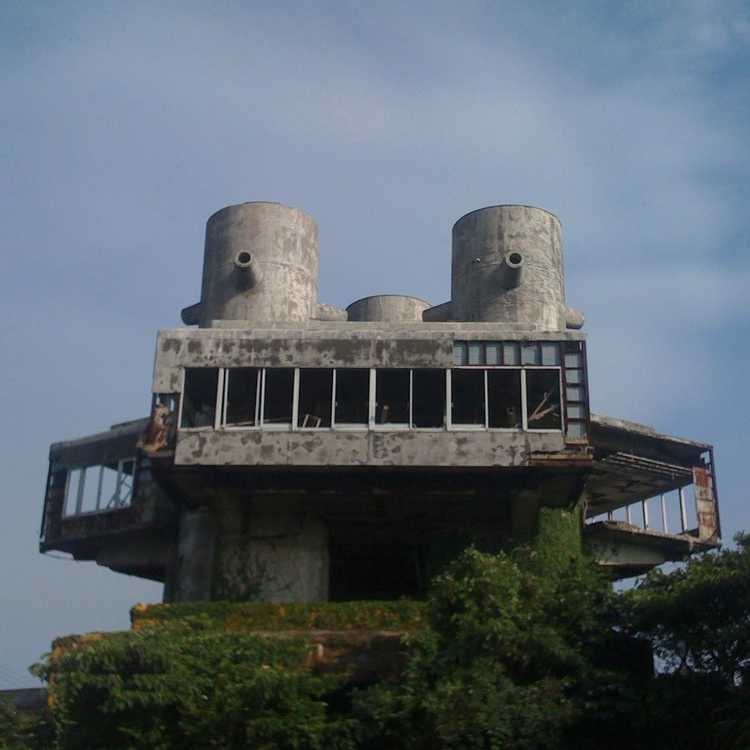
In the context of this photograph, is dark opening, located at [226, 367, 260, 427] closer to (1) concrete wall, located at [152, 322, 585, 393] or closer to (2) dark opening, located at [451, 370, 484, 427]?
(1) concrete wall, located at [152, 322, 585, 393]

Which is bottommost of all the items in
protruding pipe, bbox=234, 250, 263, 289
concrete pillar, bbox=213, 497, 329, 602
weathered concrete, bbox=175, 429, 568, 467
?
concrete pillar, bbox=213, 497, 329, 602

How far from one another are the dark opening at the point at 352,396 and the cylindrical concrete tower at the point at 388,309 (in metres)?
17.4

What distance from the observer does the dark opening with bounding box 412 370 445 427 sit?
34281 millimetres

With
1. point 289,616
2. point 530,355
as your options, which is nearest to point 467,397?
point 530,355

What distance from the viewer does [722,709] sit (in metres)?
23.8

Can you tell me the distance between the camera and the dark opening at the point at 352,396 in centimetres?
3438

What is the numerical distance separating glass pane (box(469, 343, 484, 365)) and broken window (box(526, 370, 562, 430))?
1.37 metres

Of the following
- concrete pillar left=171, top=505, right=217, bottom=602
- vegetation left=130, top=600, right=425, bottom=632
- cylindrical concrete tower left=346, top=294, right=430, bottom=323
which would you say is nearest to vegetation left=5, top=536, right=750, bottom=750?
vegetation left=130, top=600, right=425, bottom=632

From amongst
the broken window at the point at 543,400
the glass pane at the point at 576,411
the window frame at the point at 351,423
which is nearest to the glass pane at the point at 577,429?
the glass pane at the point at 576,411

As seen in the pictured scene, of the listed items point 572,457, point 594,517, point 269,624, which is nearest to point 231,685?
point 269,624

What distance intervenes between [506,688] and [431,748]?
1.92 m

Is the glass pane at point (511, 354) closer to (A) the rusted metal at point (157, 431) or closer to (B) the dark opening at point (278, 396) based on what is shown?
(B) the dark opening at point (278, 396)

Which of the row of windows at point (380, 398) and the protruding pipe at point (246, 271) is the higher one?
the protruding pipe at point (246, 271)

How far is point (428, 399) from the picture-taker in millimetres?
35125
